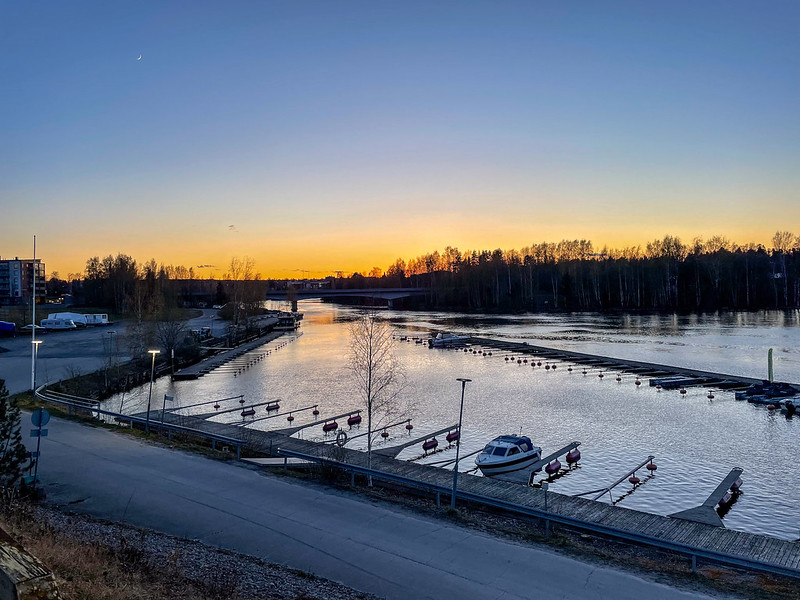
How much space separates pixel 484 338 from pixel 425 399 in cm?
4055

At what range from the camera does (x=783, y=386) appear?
41750 mm

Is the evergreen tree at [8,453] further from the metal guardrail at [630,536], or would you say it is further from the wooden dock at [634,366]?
the wooden dock at [634,366]

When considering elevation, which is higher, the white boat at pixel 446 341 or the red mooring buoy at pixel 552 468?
the white boat at pixel 446 341

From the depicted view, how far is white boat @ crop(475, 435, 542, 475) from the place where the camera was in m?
25.8

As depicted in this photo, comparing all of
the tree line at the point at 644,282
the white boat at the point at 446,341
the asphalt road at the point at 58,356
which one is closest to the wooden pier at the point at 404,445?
the asphalt road at the point at 58,356

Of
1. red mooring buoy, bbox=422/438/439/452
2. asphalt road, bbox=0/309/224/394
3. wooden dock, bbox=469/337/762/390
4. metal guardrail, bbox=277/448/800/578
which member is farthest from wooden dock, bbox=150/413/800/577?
wooden dock, bbox=469/337/762/390

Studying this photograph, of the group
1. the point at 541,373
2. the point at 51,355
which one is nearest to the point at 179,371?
the point at 51,355

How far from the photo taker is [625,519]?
17.7m

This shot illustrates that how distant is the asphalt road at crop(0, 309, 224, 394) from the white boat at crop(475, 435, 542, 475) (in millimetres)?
26308

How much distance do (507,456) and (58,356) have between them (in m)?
48.7

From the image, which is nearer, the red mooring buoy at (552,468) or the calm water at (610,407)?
the calm water at (610,407)

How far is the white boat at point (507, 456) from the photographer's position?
25766 millimetres

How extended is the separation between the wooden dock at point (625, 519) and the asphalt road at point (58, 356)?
2356 centimetres

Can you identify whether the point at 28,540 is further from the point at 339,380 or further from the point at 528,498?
the point at 339,380
